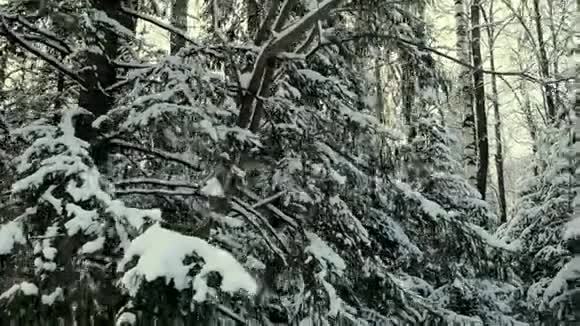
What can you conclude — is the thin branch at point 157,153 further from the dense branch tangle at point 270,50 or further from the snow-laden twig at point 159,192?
the dense branch tangle at point 270,50

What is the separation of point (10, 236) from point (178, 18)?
8.41 feet

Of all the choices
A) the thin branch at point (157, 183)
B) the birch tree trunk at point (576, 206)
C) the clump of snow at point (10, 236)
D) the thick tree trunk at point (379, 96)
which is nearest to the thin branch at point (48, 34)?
the thin branch at point (157, 183)

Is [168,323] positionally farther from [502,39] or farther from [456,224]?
[502,39]

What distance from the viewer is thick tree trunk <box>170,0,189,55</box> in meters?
4.53

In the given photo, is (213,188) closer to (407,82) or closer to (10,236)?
(10,236)

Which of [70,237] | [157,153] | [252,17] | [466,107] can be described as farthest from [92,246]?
[466,107]

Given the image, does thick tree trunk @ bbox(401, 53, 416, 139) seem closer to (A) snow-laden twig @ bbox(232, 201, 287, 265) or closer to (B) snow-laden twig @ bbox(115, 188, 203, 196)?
(A) snow-laden twig @ bbox(232, 201, 287, 265)

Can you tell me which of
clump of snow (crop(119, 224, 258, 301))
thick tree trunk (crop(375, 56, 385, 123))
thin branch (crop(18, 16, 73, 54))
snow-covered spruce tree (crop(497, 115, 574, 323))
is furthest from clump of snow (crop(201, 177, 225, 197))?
snow-covered spruce tree (crop(497, 115, 574, 323))

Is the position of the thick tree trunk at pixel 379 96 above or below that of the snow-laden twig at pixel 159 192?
above

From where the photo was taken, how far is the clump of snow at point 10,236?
309cm

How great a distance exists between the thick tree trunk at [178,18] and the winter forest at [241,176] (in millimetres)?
26

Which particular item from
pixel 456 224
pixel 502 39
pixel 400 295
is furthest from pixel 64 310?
pixel 502 39

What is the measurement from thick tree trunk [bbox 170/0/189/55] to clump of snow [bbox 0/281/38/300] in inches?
100

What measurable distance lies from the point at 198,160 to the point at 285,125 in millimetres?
1080
